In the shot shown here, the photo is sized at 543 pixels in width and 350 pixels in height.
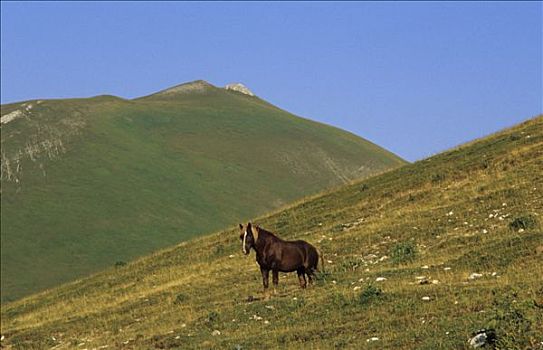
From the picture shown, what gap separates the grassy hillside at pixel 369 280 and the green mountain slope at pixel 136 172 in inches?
2076

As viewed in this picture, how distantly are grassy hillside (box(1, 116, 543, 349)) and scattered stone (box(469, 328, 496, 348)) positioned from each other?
0.78 ft

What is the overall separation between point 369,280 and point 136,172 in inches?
4443

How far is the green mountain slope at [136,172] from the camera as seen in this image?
106 meters

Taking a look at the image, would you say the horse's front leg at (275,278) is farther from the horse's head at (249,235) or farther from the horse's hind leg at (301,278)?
the horse's head at (249,235)

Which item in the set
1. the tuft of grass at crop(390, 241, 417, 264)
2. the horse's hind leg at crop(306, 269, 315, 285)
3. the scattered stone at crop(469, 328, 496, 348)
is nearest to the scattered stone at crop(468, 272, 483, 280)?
the tuft of grass at crop(390, 241, 417, 264)

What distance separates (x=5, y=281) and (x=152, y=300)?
219 ft

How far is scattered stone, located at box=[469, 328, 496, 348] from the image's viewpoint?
A: 1300cm

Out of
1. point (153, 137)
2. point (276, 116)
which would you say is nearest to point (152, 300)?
point (153, 137)

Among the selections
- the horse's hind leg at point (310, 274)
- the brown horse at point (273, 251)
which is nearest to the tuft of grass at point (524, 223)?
the horse's hind leg at point (310, 274)

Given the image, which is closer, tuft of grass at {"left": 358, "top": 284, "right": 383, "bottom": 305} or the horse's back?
tuft of grass at {"left": 358, "top": 284, "right": 383, "bottom": 305}

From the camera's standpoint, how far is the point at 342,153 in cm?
17850

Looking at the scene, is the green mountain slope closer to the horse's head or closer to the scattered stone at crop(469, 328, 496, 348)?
the horse's head

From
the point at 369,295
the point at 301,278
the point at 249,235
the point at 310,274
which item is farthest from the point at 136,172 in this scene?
the point at 369,295

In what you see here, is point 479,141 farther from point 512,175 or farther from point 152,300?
point 152,300
